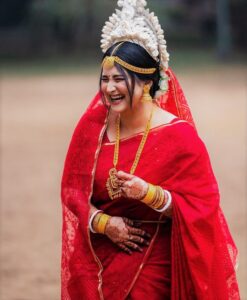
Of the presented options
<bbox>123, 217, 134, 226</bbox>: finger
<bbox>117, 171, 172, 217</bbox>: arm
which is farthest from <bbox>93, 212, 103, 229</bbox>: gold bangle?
<bbox>117, 171, 172, 217</bbox>: arm

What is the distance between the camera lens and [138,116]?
311 centimetres

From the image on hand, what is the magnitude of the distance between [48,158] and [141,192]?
335 inches

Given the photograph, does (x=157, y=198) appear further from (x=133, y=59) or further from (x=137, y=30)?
(x=137, y=30)

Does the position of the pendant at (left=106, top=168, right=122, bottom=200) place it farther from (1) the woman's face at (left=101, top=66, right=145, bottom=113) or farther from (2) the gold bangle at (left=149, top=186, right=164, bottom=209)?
(1) the woman's face at (left=101, top=66, right=145, bottom=113)

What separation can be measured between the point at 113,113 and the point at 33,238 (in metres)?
4.19

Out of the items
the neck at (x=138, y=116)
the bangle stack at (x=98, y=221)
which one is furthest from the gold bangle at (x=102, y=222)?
the neck at (x=138, y=116)

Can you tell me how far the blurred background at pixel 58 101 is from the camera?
6988 millimetres

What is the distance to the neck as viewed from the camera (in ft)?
10.2

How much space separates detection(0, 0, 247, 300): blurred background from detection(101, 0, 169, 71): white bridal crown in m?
2.95

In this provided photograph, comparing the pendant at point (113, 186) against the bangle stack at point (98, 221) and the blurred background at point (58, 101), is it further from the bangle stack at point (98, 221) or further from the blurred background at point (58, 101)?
the blurred background at point (58, 101)

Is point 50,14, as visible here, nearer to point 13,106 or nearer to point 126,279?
point 13,106

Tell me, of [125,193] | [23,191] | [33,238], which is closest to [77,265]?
[125,193]

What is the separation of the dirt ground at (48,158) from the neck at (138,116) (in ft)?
9.15

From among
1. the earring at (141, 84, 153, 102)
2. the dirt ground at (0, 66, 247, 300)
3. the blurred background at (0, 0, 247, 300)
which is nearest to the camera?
the earring at (141, 84, 153, 102)
